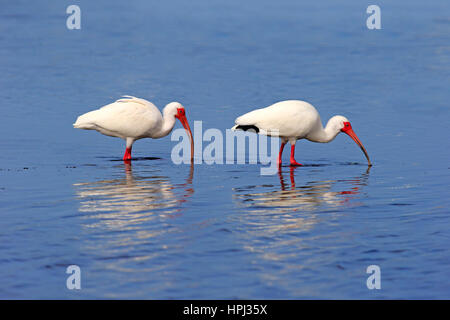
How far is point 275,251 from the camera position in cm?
855

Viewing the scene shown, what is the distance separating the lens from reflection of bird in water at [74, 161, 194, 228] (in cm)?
1006

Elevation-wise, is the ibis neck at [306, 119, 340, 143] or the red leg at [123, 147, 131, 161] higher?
the ibis neck at [306, 119, 340, 143]

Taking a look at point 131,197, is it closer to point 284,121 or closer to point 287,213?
point 287,213

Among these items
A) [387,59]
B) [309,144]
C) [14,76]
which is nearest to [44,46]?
[14,76]

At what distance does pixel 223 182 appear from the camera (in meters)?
12.4

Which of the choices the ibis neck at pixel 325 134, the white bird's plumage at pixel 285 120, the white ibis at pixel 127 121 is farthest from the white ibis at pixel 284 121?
the white ibis at pixel 127 121

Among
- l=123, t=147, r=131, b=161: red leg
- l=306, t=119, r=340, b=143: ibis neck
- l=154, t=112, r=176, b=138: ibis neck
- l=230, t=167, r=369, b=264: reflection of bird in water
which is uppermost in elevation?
l=154, t=112, r=176, b=138: ibis neck

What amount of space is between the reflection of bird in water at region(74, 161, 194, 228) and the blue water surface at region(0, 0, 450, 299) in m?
0.03

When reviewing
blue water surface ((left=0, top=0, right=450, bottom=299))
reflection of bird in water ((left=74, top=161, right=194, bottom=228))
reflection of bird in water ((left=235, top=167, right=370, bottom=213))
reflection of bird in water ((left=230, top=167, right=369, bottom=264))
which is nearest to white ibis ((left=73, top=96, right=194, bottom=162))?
blue water surface ((left=0, top=0, right=450, bottom=299))

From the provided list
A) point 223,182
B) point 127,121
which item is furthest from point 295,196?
point 127,121

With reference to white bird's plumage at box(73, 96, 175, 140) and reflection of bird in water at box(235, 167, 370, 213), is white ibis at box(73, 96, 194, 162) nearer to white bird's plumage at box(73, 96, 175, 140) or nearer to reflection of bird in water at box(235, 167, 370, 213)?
white bird's plumage at box(73, 96, 175, 140)

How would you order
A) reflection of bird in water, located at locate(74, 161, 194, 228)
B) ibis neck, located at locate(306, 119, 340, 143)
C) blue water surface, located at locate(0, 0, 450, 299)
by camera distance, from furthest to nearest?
1. ibis neck, located at locate(306, 119, 340, 143)
2. reflection of bird in water, located at locate(74, 161, 194, 228)
3. blue water surface, located at locate(0, 0, 450, 299)

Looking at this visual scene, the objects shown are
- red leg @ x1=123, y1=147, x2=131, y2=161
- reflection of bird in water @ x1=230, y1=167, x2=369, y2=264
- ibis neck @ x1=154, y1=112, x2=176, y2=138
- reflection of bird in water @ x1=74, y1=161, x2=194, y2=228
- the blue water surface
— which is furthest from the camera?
ibis neck @ x1=154, y1=112, x2=176, y2=138

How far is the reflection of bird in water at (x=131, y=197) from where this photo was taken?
33.0ft
